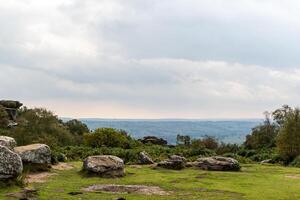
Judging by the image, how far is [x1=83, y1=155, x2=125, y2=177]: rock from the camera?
37875 mm

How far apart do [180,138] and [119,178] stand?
67407 mm

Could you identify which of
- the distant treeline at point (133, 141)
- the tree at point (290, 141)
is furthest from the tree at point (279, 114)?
the tree at point (290, 141)

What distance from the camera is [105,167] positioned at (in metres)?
38.2

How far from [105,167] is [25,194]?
1190 centimetres

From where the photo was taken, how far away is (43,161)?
40312 millimetres

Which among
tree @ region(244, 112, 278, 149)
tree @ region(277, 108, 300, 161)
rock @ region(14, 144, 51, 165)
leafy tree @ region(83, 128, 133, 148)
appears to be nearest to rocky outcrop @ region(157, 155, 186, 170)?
rock @ region(14, 144, 51, 165)

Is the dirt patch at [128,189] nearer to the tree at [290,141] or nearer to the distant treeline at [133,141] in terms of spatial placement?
the distant treeline at [133,141]

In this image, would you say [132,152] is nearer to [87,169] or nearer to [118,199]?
[87,169]

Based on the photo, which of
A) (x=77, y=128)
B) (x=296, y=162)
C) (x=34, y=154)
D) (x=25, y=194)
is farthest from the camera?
(x=77, y=128)

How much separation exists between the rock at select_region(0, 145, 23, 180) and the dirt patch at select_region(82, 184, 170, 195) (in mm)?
4377

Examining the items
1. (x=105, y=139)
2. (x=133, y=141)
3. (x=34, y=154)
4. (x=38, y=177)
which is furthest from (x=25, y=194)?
(x=133, y=141)

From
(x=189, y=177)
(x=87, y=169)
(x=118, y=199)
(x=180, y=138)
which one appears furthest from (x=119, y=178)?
(x=180, y=138)

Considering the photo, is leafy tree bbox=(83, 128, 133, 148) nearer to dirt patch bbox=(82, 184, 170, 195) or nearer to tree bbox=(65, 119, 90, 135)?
tree bbox=(65, 119, 90, 135)

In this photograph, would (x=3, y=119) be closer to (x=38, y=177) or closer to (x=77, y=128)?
(x=77, y=128)
